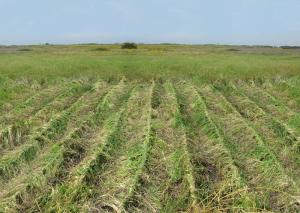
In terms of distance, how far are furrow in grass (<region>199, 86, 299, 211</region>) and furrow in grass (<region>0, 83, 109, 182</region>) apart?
4.43 meters

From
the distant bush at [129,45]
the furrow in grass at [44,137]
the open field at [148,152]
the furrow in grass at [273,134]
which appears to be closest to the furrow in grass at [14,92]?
the open field at [148,152]

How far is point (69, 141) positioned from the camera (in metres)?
13.3

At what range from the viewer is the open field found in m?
9.46

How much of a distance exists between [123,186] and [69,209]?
126 centimetres

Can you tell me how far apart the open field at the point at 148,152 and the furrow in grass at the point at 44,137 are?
0.03 meters

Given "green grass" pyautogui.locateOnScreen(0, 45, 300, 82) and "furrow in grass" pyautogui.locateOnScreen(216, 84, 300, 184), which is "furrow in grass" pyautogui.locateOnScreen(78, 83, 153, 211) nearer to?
"furrow in grass" pyautogui.locateOnScreen(216, 84, 300, 184)

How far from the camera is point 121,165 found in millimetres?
11461

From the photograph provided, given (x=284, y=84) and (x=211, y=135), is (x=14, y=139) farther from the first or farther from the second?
(x=284, y=84)

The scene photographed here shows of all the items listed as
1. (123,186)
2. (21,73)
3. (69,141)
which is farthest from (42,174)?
(21,73)

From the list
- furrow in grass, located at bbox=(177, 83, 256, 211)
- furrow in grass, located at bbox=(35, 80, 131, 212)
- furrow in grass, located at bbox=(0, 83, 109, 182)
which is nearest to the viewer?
furrow in grass, located at bbox=(177, 83, 256, 211)

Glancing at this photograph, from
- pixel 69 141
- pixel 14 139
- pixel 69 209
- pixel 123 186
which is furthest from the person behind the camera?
pixel 14 139

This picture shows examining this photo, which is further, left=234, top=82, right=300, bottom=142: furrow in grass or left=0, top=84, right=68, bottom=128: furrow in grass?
left=0, top=84, right=68, bottom=128: furrow in grass

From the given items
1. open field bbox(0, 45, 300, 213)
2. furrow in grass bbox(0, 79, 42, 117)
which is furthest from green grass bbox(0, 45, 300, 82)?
Result: open field bbox(0, 45, 300, 213)

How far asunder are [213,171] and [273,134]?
14.5 feet
